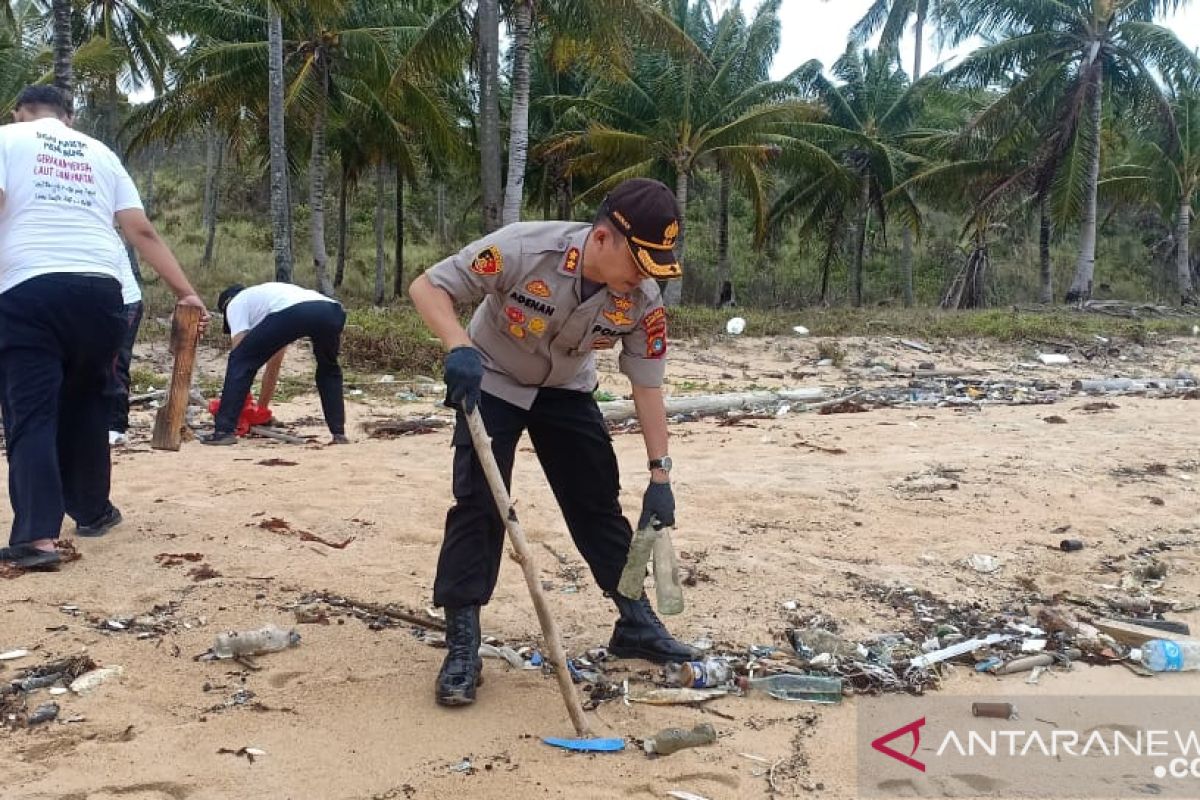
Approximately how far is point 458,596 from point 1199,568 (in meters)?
3.22

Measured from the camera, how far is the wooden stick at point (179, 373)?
165 inches

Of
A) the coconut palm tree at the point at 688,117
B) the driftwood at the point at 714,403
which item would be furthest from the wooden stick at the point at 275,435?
the coconut palm tree at the point at 688,117

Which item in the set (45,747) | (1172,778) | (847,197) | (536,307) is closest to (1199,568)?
(1172,778)

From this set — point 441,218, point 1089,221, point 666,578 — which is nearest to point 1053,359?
point 1089,221

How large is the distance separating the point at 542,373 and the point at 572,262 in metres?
0.34

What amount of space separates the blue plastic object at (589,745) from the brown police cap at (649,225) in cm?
122

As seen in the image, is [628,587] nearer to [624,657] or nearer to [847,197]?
[624,657]

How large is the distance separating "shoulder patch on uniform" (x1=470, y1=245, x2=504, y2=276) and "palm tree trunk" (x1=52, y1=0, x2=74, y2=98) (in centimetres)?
1103

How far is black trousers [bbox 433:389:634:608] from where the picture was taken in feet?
8.98

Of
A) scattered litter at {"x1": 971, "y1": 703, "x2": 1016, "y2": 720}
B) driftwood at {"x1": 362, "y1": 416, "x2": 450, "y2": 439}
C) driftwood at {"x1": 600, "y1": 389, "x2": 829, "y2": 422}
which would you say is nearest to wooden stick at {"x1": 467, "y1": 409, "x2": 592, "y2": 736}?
scattered litter at {"x1": 971, "y1": 703, "x2": 1016, "y2": 720}

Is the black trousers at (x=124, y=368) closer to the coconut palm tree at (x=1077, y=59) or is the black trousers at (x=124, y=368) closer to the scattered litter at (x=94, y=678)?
the scattered litter at (x=94, y=678)

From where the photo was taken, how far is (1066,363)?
508 inches

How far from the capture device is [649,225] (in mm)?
2469

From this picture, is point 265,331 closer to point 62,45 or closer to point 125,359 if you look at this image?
point 125,359
